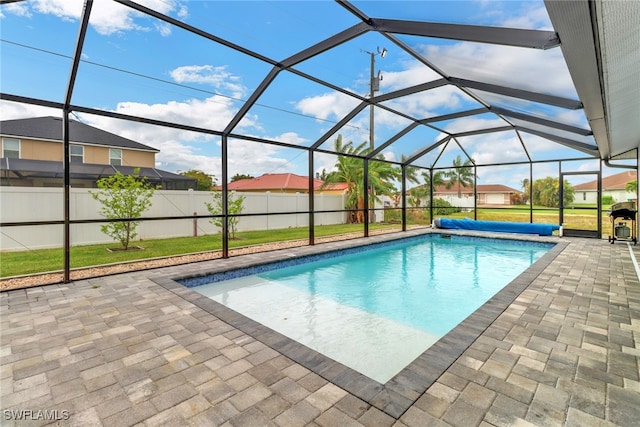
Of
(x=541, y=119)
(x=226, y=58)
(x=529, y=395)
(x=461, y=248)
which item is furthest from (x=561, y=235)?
Result: (x=226, y=58)

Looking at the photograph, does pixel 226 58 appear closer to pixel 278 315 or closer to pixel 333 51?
pixel 333 51

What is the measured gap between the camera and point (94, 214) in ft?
26.9

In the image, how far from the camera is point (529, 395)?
76.2 inches

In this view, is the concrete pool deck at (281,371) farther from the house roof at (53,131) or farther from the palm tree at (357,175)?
the palm tree at (357,175)

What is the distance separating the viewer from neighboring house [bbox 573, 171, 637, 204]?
9.73m

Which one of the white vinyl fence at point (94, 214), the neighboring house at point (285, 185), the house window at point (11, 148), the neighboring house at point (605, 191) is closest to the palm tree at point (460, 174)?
the neighboring house at point (605, 191)

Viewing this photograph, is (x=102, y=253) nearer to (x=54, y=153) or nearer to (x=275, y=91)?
(x=54, y=153)

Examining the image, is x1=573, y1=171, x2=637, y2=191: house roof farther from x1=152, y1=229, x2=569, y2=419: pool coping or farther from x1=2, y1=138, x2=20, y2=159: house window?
x1=2, y1=138, x2=20, y2=159: house window

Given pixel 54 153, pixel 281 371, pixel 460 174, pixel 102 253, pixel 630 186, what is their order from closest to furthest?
1. pixel 281 371
2. pixel 102 253
3. pixel 54 153
4. pixel 630 186
5. pixel 460 174

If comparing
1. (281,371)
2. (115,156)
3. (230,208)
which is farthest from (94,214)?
(281,371)

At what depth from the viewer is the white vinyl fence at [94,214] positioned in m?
6.92

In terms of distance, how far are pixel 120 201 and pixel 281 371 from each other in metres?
7.66

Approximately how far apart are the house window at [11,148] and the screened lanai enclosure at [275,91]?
1.2 inches

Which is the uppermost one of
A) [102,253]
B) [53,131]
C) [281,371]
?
[53,131]
